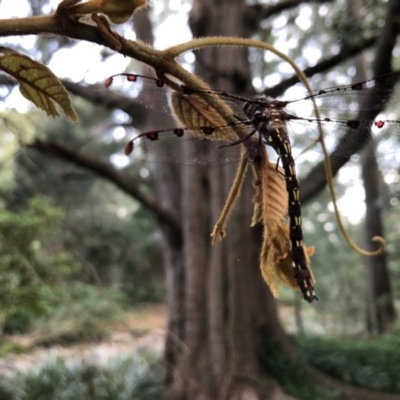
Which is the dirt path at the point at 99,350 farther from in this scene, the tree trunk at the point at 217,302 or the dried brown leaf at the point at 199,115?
the dried brown leaf at the point at 199,115

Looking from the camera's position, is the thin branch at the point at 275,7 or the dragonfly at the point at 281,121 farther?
the thin branch at the point at 275,7

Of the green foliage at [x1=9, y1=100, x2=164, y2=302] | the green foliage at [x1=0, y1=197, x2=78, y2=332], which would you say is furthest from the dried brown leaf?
the green foliage at [x1=9, y1=100, x2=164, y2=302]

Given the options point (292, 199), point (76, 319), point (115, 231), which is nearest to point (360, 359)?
point (76, 319)

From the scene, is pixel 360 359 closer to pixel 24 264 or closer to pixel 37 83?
pixel 24 264

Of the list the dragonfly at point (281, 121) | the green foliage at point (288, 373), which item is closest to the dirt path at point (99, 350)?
the green foliage at point (288, 373)

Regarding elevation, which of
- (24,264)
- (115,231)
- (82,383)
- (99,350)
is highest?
(115,231)

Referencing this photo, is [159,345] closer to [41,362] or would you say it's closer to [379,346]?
[41,362]
